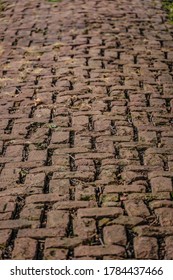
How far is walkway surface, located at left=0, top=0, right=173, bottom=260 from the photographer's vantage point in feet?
9.01

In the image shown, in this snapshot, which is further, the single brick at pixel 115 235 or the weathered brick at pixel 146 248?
the single brick at pixel 115 235

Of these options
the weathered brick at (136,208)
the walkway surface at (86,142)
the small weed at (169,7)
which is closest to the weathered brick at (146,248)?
the walkway surface at (86,142)

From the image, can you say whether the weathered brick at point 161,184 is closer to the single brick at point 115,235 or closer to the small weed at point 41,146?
the single brick at point 115,235

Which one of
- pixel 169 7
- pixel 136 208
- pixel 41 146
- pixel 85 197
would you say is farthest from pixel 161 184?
pixel 169 7

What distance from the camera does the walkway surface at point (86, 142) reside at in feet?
9.01

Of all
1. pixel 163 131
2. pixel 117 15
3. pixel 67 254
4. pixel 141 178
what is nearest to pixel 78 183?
pixel 141 178

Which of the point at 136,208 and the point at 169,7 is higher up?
the point at 169,7

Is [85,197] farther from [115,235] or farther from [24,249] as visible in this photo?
[24,249]

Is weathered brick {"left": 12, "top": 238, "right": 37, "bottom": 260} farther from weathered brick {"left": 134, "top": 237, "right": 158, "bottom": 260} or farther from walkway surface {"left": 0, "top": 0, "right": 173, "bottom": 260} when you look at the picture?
weathered brick {"left": 134, "top": 237, "right": 158, "bottom": 260}

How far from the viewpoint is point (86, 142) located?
12.1 feet

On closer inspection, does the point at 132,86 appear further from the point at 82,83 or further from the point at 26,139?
the point at 26,139

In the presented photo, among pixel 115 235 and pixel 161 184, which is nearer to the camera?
pixel 115 235

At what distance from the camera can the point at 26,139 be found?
3.74 meters
